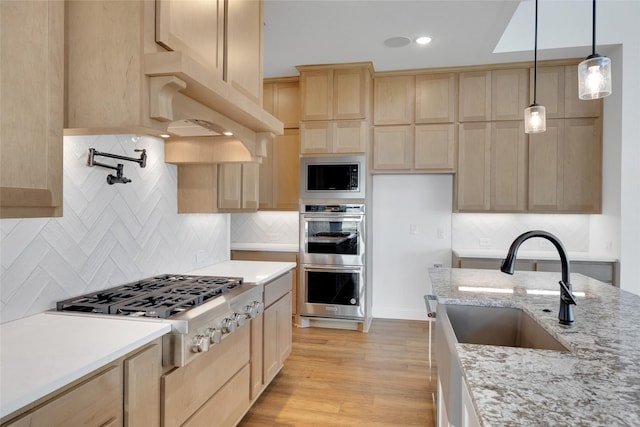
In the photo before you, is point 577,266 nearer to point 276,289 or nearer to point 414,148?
point 414,148

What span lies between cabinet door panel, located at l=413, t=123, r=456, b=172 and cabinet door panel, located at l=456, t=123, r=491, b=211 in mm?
100

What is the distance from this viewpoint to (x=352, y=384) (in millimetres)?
2799

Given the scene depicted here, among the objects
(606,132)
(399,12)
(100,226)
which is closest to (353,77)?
(399,12)

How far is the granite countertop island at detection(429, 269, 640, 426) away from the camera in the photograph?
0.72 metres

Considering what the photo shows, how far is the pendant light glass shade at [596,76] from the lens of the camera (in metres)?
1.57

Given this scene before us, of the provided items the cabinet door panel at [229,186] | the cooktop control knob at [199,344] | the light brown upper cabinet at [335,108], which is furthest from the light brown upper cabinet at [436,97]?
the cooktop control knob at [199,344]

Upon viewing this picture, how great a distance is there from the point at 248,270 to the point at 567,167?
3.40m

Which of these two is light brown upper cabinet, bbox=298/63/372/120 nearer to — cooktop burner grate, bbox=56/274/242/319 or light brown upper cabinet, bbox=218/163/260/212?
light brown upper cabinet, bbox=218/163/260/212

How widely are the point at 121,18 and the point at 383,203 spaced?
3605 millimetres

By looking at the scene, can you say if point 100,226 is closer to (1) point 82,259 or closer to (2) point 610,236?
(1) point 82,259

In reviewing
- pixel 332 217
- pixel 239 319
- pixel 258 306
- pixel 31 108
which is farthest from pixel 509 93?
pixel 31 108

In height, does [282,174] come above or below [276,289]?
above

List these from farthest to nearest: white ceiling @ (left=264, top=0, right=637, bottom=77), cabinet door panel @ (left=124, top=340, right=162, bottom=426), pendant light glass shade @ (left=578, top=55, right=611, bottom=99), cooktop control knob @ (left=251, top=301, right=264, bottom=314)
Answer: white ceiling @ (left=264, top=0, right=637, bottom=77)
cooktop control knob @ (left=251, top=301, right=264, bottom=314)
pendant light glass shade @ (left=578, top=55, right=611, bottom=99)
cabinet door panel @ (left=124, top=340, right=162, bottom=426)

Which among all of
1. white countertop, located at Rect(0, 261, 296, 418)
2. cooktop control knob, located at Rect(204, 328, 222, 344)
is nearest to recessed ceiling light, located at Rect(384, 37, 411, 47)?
cooktop control knob, located at Rect(204, 328, 222, 344)
